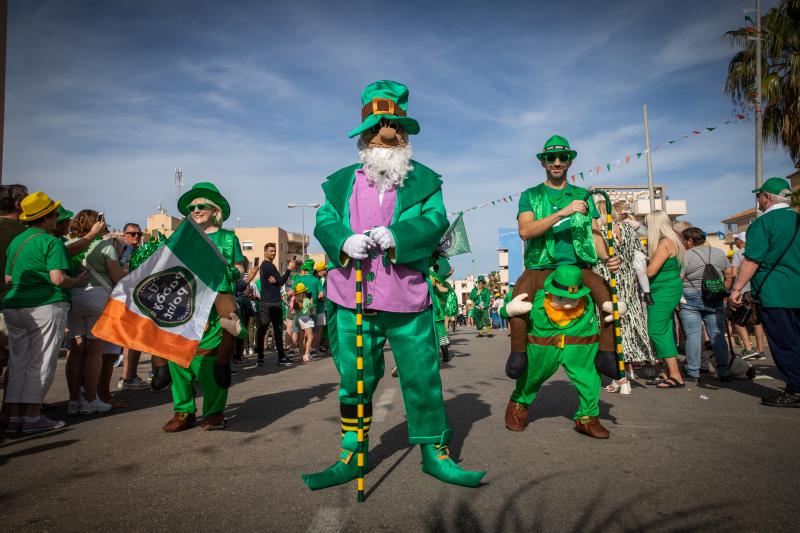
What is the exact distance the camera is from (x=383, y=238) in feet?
Result: 9.98

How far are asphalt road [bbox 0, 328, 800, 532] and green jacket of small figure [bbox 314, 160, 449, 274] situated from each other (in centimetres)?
131

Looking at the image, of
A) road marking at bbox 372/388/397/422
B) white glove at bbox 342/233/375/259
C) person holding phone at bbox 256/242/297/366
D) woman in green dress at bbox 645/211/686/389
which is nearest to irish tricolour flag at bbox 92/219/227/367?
road marking at bbox 372/388/397/422

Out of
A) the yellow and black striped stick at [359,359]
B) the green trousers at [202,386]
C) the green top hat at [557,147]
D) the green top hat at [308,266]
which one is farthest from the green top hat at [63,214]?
the green top hat at [308,266]

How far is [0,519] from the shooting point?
8.58 feet

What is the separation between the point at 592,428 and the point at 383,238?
228 centimetres

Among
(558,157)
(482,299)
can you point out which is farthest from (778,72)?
(558,157)

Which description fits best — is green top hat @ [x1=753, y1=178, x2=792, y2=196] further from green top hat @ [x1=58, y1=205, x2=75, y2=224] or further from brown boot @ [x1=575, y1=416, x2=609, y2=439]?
green top hat @ [x1=58, y1=205, x2=75, y2=224]

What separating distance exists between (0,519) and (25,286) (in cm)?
267

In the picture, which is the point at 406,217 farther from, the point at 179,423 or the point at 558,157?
the point at 179,423

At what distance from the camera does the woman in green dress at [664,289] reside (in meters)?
6.31

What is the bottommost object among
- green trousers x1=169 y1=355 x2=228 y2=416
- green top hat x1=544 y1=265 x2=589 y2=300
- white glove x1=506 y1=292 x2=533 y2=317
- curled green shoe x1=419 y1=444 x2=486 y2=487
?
curled green shoe x1=419 y1=444 x2=486 y2=487

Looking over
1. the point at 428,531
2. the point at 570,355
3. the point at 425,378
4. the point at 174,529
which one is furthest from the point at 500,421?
the point at 174,529

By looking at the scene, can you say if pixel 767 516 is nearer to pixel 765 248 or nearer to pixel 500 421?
pixel 500 421

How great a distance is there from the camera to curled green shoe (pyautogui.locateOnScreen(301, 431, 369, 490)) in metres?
2.97
